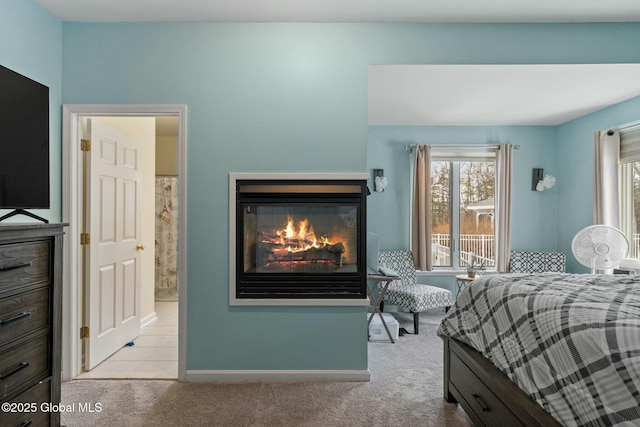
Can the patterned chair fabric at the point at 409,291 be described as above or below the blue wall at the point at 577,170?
below

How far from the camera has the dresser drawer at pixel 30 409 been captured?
5.44ft

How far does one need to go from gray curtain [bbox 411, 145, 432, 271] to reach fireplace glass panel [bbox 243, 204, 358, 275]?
2402 millimetres

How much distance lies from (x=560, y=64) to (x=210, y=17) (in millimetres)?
2574

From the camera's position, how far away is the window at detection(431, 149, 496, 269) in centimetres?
527

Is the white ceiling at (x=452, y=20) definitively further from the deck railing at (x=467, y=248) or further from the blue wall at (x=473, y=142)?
the deck railing at (x=467, y=248)

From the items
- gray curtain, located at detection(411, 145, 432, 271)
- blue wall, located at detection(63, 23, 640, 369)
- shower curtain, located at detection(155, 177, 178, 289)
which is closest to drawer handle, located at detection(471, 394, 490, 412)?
blue wall, located at detection(63, 23, 640, 369)

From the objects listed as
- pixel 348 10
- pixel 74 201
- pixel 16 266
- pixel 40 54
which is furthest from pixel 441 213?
pixel 16 266

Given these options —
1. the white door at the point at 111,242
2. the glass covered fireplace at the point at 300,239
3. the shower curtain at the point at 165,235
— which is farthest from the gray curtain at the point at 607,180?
the shower curtain at the point at 165,235

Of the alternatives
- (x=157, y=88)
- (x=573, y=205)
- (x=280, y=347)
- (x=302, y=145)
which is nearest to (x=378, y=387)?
Result: (x=280, y=347)

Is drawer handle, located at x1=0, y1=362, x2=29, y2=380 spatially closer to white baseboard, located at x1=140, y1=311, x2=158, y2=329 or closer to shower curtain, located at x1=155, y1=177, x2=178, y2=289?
white baseboard, located at x1=140, y1=311, x2=158, y2=329

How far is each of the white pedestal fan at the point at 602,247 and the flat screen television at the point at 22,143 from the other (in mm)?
4248

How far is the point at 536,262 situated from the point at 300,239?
3.65 metres

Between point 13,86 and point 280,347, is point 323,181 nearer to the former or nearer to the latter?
point 280,347

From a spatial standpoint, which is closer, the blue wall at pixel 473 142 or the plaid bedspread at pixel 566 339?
the plaid bedspread at pixel 566 339
